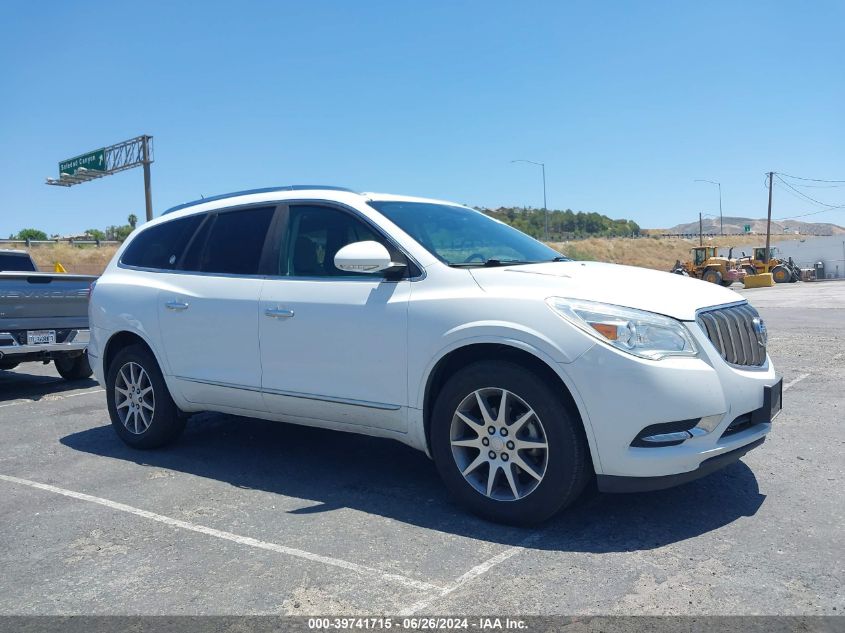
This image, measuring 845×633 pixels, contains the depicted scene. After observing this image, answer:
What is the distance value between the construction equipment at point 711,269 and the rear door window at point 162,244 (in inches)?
1430

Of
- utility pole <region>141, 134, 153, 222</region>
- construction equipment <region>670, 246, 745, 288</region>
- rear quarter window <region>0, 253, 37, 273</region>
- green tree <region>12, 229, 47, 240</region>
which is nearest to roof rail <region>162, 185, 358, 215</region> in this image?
rear quarter window <region>0, 253, 37, 273</region>

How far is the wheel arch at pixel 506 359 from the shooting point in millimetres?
3689

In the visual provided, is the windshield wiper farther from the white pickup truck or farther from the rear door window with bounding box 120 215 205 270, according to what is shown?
the white pickup truck

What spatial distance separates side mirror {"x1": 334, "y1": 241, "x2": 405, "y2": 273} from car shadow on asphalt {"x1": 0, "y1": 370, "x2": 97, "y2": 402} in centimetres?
594

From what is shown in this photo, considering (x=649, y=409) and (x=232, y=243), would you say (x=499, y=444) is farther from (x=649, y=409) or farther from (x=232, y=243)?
(x=232, y=243)

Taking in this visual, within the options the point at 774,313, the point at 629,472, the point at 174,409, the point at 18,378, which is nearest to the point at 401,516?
the point at 629,472

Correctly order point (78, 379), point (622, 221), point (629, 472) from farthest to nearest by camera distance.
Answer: point (622, 221), point (78, 379), point (629, 472)

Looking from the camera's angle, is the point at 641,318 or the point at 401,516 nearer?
the point at 641,318

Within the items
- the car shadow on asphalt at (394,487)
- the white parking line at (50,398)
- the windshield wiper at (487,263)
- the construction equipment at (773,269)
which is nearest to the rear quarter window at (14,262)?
the white parking line at (50,398)

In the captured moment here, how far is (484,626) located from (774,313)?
16.6 metres

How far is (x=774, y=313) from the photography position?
1741 cm

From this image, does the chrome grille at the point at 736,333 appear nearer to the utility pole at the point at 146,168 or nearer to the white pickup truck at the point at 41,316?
the white pickup truck at the point at 41,316

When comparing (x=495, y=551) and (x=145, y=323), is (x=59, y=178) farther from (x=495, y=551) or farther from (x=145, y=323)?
(x=495, y=551)

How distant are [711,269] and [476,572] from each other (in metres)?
40.6
